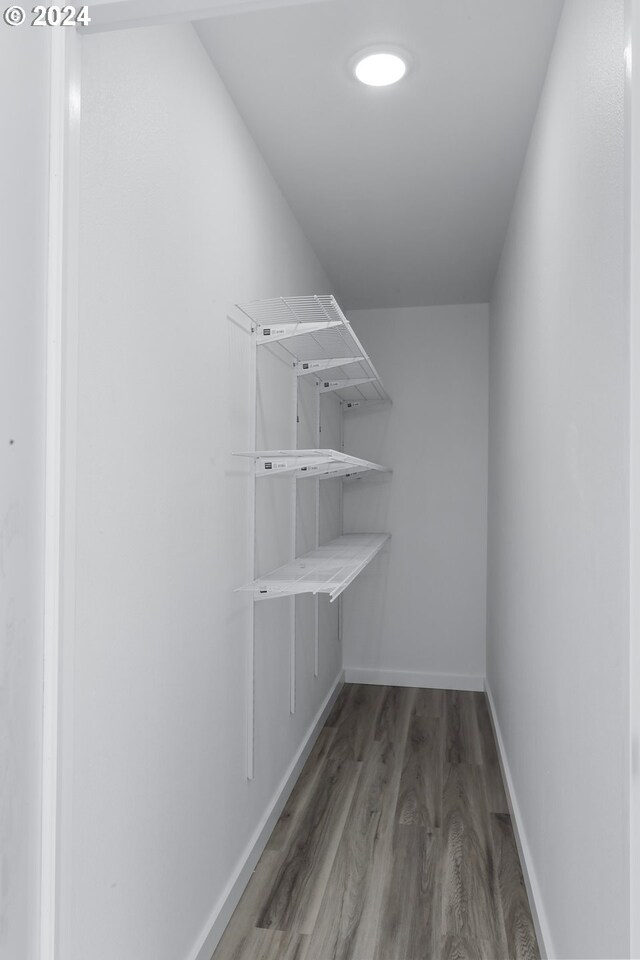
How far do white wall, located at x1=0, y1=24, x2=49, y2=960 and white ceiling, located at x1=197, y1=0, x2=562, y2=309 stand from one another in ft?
3.40

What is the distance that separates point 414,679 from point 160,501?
323 centimetres

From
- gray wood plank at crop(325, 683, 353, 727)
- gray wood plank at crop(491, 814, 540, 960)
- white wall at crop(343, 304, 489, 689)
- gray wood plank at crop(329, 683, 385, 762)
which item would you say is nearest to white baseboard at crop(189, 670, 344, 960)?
gray wood plank at crop(329, 683, 385, 762)

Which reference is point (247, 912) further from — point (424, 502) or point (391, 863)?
point (424, 502)

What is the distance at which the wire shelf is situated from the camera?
6.79 feet

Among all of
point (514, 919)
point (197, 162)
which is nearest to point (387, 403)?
point (197, 162)

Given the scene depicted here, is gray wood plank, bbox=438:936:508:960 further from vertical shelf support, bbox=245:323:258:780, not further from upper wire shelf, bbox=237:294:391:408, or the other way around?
upper wire shelf, bbox=237:294:391:408

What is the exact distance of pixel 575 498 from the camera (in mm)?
1427

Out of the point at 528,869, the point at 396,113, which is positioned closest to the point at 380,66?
the point at 396,113

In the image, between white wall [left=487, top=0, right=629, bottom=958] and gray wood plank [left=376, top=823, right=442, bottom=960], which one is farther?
gray wood plank [left=376, top=823, right=442, bottom=960]

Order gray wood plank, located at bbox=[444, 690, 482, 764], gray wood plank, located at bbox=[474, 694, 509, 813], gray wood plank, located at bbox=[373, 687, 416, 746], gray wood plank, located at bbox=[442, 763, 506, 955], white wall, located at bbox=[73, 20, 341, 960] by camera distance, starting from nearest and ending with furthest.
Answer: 1. white wall, located at bbox=[73, 20, 341, 960]
2. gray wood plank, located at bbox=[442, 763, 506, 955]
3. gray wood plank, located at bbox=[474, 694, 509, 813]
4. gray wood plank, located at bbox=[444, 690, 482, 764]
5. gray wood plank, located at bbox=[373, 687, 416, 746]

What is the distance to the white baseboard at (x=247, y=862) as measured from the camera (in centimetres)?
179

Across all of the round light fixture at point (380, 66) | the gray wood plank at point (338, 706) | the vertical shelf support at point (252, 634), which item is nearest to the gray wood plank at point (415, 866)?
the gray wood plank at point (338, 706)

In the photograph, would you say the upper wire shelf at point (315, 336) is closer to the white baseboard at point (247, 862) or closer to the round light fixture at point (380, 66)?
the round light fixture at point (380, 66)

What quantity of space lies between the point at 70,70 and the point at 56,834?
1.13m
